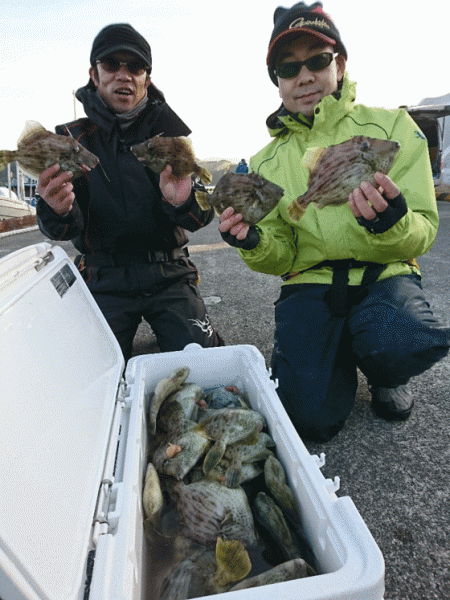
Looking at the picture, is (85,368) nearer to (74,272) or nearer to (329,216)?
(74,272)

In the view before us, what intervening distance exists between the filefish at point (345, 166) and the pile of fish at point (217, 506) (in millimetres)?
1055

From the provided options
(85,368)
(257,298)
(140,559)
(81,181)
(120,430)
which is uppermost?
(81,181)

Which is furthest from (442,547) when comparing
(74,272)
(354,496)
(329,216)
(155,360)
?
(74,272)

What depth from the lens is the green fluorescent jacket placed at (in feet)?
8.01

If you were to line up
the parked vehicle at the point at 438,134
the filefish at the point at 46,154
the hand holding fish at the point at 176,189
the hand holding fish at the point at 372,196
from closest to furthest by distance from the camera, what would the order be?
the hand holding fish at the point at 372,196 < the filefish at the point at 46,154 < the hand holding fish at the point at 176,189 < the parked vehicle at the point at 438,134

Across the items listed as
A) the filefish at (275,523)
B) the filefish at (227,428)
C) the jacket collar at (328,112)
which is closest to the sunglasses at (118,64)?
the jacket collar at (328,112)

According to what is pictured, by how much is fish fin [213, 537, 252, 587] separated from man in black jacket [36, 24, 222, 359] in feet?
6.01

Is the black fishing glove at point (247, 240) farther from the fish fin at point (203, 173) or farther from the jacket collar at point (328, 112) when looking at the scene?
the jacket collar at point (328, 112)

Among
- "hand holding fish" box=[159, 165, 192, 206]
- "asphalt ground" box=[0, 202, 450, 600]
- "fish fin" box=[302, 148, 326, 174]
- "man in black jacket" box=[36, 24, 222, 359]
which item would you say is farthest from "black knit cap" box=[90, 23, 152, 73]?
"asphalt ground" box=[0, 202, 450, 600]

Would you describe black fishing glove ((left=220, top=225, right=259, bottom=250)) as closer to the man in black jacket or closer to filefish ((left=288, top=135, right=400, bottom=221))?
filefish ((left=288, top=135, right=400, bottom=221))

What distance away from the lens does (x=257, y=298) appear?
477cm

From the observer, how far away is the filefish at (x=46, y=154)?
202 centimetres

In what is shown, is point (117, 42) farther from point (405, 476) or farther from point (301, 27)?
point (405, 476)

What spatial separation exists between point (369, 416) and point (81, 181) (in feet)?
8.69
